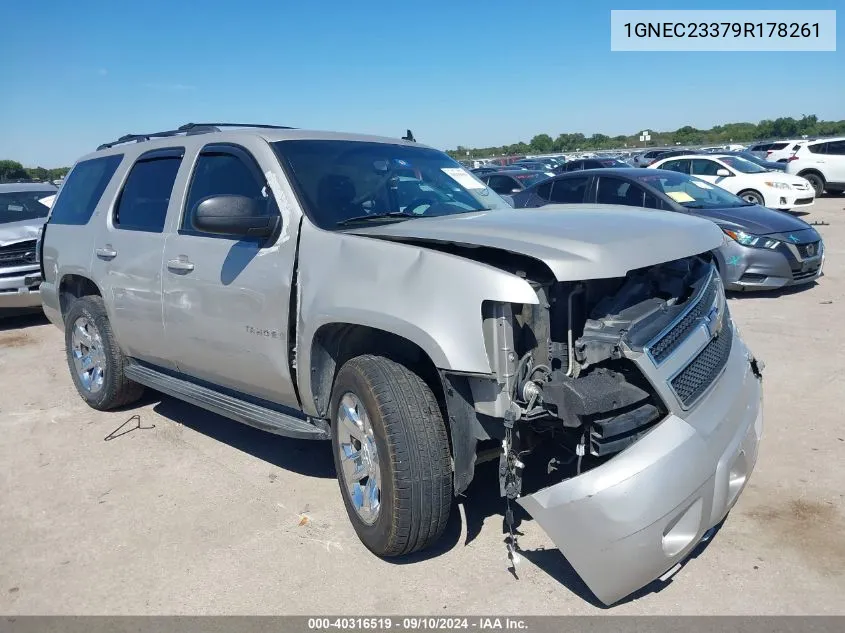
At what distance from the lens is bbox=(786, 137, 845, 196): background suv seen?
2047cm

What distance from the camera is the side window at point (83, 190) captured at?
5.18m

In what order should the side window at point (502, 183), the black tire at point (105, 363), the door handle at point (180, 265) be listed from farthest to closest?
the side window at point (502, 183)
the black tire at point (105, 363)
the door handle at point (180, 265)

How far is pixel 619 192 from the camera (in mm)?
9633

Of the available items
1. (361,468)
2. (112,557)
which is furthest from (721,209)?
(112,557)

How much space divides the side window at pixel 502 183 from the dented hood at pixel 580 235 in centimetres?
1123

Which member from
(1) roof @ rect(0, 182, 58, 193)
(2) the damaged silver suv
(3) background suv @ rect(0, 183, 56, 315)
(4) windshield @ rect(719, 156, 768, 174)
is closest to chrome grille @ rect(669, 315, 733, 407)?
(2) the damaged silver suv

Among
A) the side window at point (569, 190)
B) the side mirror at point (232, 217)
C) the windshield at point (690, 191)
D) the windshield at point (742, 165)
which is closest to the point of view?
the side mirror at point (232, 217)

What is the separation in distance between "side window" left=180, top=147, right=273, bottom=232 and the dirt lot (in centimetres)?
156

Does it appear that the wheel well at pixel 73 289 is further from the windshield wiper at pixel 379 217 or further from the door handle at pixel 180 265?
the windshield wiper at pixel 379 217

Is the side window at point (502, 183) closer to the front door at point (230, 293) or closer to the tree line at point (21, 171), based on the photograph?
the front door at point (230, 293)

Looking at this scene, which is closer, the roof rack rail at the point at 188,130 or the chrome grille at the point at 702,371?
the chrome grille at the point at 702,371

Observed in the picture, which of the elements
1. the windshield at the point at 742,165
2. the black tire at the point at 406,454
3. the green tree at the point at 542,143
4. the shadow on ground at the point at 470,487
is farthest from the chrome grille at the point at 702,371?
the green tree at the point at 542,143

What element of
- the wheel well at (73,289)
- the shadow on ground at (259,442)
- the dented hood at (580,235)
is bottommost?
the shadow on ground at (259,442)
